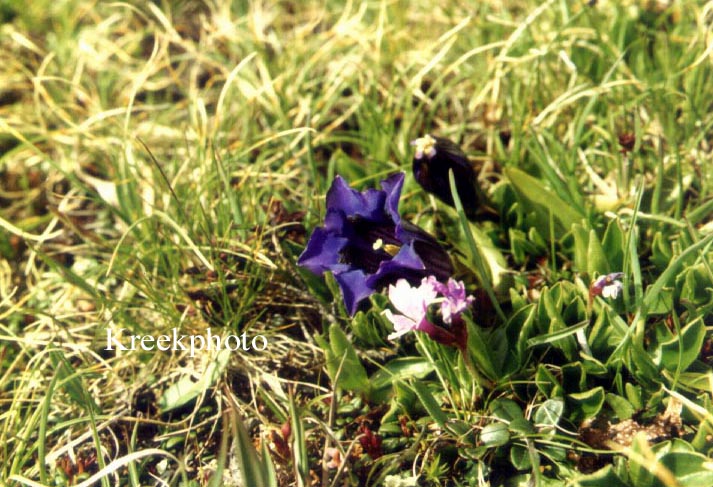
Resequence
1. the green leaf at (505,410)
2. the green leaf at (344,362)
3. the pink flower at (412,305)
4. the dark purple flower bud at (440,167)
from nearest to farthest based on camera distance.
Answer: the pink flower at (412,305) → the green leaf at (505,410) → the green leaf at (344,362) → the dark purple flower bud at (440,167)

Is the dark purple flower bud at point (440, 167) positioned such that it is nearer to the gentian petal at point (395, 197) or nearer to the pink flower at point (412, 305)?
the gentian petal at point (395, 197)

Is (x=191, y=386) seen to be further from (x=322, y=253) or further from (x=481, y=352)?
(x=481, y=352)

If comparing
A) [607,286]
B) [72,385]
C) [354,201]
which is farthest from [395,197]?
[72,385]

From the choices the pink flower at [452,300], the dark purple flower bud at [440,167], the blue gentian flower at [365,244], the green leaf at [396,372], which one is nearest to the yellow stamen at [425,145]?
the dark purple flower bud at [440,167]

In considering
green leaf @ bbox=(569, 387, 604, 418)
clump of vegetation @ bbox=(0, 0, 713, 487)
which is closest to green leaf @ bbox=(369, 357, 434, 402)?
clump of vegetation @ bbox=(0, 0, 713, 487)

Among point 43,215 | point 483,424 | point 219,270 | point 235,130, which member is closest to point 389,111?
point 235,130
